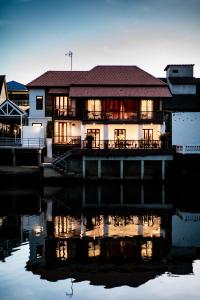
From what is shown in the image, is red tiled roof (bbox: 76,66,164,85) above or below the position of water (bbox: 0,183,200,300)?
above

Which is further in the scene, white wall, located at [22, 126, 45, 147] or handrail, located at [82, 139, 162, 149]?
white wall, located at [22, 126, 45, 147]

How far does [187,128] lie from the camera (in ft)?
160

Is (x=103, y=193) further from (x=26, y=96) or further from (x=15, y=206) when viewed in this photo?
(x=26, y=96)

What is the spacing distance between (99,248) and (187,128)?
3285 centimetres

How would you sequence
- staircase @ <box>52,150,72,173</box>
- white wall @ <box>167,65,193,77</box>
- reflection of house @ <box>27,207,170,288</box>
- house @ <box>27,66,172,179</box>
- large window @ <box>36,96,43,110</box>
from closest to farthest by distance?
reflection of house @ <box>27,207,170,288</box> < staircase @ <box>52,150,72,173</box> < house @ <box>27,66,172,179</box> < large window @ <box>36,96,43,110</box> < white wall @ <box>167,65,193,77</box>

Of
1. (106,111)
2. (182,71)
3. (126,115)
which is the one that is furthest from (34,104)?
(182,71)

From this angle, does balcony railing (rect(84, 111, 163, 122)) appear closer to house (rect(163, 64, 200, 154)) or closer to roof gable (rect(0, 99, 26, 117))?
house (rect(163, 64, 200, 154))

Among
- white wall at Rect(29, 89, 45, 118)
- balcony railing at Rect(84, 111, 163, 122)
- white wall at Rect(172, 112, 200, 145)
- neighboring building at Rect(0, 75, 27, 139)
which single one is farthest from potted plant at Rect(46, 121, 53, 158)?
white wall at Rect(172, 112, 200, 145)

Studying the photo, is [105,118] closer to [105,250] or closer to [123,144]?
[123,144]

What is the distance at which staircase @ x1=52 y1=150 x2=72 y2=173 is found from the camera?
43.0 m

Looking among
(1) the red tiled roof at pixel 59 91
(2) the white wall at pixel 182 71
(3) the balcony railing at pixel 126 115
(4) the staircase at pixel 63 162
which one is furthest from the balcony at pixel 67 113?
(2) the white wall at pixel 182 71

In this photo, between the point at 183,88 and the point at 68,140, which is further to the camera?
the point at 183,88

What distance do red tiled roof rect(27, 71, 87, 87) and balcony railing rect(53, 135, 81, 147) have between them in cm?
635

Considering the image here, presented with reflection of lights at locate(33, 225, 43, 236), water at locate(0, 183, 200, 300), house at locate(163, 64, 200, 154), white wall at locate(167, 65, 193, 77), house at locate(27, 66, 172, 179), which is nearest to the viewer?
water at locate(0, 183, 200, 300)
